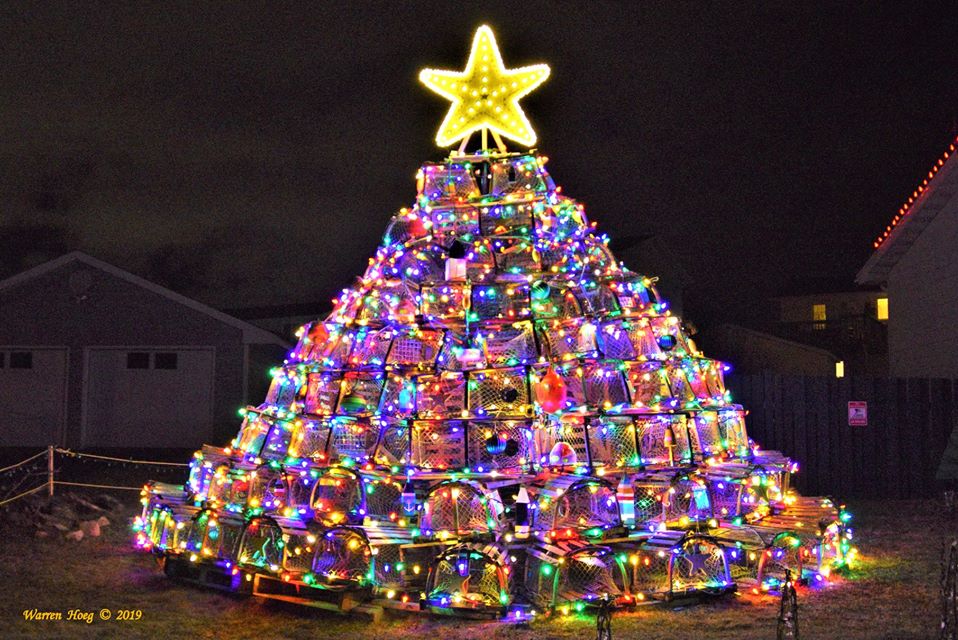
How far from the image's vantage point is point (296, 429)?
9172 mm

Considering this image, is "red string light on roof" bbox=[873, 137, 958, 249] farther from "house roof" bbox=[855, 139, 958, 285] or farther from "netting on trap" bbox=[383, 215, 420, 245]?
"netting on trap" bbox=[383, 215, 420, 245]

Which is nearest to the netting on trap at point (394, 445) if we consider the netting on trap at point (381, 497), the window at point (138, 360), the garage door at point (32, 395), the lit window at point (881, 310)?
the netting on trap at point (381, 497)

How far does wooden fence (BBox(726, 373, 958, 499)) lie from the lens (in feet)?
48.5

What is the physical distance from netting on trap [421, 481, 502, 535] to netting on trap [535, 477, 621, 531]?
0.46 m

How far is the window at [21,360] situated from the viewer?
22.3 m

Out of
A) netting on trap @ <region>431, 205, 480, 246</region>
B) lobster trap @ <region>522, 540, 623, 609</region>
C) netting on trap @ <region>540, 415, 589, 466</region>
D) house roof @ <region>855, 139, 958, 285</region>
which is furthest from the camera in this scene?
house roof @ <region>855, 139, 958, 285</region>

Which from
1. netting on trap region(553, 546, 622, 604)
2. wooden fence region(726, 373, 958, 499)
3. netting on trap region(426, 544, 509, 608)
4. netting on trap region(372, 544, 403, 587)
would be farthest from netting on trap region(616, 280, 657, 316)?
wooden fence region(726, 373, 958, 499)

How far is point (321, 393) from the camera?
30.4 ft

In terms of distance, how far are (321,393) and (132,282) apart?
14.6 m

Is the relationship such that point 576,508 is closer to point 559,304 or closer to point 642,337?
point 642,337

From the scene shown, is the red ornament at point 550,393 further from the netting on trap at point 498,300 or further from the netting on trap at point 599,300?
the netting on trap at point 599,300

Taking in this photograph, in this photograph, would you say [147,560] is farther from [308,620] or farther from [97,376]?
[97,376]

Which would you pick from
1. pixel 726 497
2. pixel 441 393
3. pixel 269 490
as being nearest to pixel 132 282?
pixel 269 490

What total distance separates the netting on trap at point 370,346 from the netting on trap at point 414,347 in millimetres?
77
